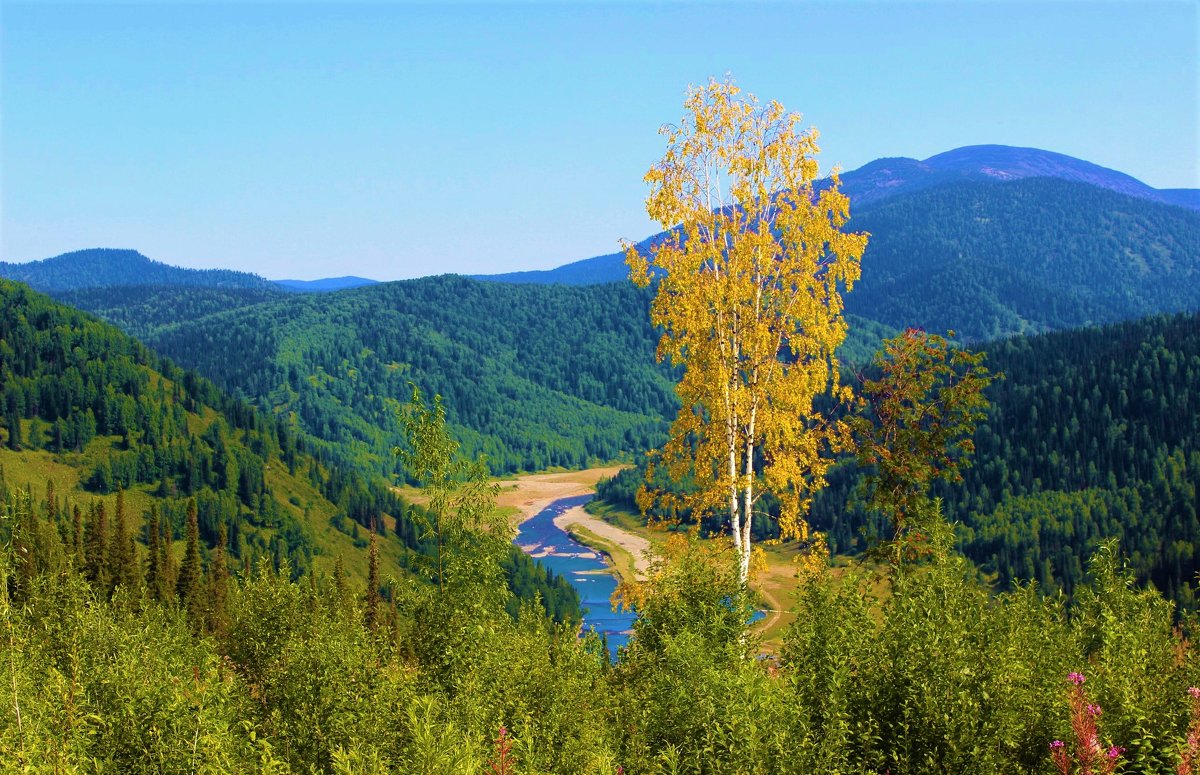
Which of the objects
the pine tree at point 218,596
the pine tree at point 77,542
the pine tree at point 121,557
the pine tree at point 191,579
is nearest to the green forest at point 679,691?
the pine tree at point 218,596

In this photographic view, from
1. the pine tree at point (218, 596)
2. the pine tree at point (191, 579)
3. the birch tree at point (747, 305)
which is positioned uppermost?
the birch tree at point (747, 305)

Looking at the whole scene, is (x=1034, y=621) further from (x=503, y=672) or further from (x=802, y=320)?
(x=503, y=672)

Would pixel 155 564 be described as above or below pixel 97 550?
below

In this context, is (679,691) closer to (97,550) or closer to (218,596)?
(218,596)

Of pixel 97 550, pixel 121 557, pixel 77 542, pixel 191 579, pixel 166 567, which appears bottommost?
pixel 191 579

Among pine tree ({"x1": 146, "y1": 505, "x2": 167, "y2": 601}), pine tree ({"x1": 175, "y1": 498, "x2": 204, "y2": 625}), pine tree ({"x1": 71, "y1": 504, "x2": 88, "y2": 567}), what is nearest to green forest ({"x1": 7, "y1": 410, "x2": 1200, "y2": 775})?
pine tree ({"x1": 71, "y1": 504, "x2": 88, "y2": 567})

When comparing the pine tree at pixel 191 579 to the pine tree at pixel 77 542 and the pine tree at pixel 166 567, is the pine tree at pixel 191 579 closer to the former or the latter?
the pine tree at pixel 166 567

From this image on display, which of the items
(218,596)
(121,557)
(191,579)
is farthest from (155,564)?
(218,596)

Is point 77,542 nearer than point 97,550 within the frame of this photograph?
No

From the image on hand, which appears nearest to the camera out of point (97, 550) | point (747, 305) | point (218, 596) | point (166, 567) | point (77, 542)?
point (747, 305)

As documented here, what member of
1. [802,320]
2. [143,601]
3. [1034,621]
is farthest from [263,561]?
[1034,621]

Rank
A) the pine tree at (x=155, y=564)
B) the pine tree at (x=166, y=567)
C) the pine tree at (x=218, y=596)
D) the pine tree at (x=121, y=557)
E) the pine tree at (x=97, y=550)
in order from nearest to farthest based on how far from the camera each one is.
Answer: the pine tree at (x=97, y=550), the pine tree at (x=218, y=596), the pine tree at (x=121, y=557), the pine tree at (x=166, y=567), the pine tree at (x=155, y=564)

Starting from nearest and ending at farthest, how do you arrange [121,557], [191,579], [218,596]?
[121,557] → [191,579] → [218,596]

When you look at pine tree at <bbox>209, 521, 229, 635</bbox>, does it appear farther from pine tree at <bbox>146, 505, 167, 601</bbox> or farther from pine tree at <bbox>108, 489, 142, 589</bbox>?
pine tree at <bbox>108, 489, 142, 589</bbox>
